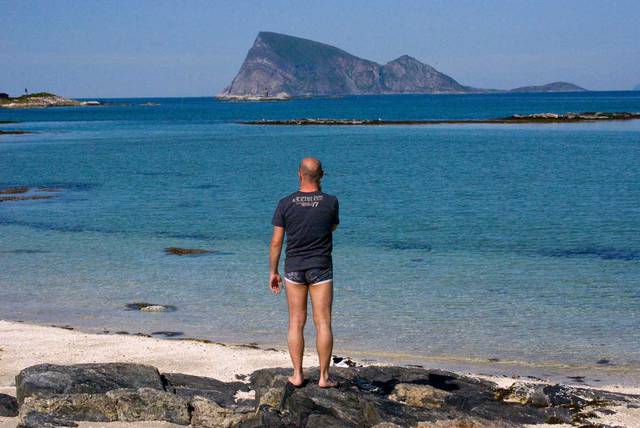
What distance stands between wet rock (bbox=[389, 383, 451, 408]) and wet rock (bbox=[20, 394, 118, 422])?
3.14m

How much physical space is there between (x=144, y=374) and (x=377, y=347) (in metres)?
4.85

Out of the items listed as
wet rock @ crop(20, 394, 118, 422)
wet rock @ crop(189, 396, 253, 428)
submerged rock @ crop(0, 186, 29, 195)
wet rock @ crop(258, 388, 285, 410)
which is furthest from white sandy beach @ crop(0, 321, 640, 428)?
submerged rock @ crop(0, 186, 29, 195)

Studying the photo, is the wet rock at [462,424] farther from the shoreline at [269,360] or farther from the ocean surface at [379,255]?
the ocean surface at [379,255]

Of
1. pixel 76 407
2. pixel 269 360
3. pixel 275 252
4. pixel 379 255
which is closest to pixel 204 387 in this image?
pixel 269 360

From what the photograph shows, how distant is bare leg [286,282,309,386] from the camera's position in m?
8.86

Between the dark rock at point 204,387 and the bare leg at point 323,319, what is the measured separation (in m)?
1.39

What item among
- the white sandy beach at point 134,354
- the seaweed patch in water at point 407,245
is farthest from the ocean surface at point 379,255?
the white sandy beach at point 134,354

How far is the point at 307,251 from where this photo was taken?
8.71m

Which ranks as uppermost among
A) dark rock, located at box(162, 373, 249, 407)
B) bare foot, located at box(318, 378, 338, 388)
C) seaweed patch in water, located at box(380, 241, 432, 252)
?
bare foot, located at box(318, 378, 338, 388)

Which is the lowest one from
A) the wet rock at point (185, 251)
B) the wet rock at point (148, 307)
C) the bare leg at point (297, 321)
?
the wet rock at point (148, 307)

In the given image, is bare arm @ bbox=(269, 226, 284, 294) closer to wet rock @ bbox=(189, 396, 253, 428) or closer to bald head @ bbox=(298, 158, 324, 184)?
bald head @ bbox=(298, 158, 324, 184)

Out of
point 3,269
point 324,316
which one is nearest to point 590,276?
point 324,316

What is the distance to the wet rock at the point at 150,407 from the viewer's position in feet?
29.6

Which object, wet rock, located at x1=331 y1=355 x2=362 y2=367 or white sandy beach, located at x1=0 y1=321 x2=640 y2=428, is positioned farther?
white sandy beach, located at x1=0 y1=321 x2=640 y2=428
